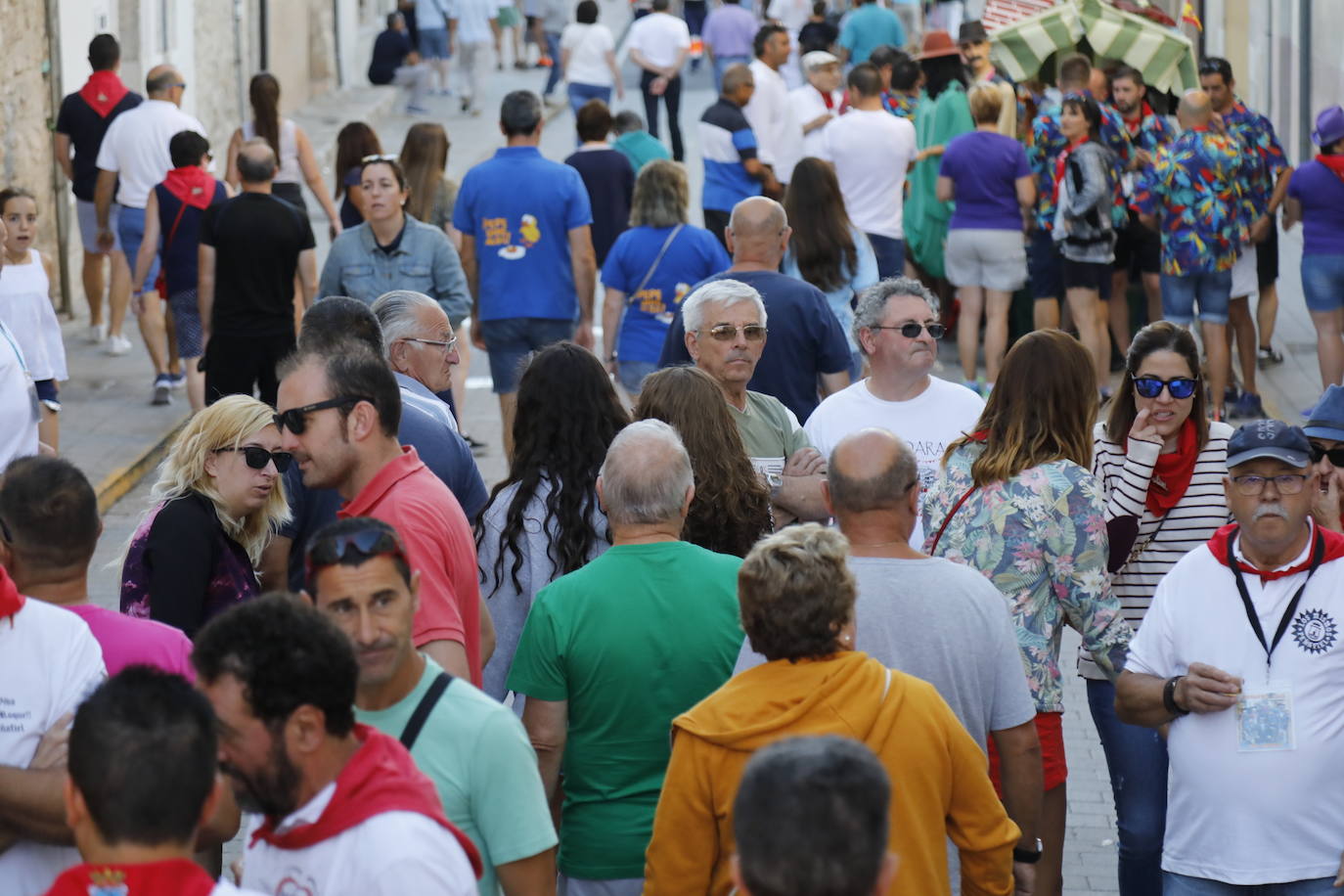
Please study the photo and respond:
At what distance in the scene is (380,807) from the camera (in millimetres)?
3143

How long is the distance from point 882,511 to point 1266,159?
352 inches

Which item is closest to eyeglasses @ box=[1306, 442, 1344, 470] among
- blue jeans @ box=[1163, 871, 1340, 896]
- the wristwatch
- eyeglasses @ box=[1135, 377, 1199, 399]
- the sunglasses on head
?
the sunglasses on head

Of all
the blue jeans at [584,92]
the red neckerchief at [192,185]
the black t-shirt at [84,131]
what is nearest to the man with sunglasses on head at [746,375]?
the red neckerchief at [192,185]

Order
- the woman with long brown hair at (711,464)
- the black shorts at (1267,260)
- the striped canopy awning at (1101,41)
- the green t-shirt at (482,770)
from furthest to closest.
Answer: the striped canopy awning at (1101,41)
the black shorts at (1267,260)
the woman with long brown hair at (711,464)
the green t-shirt at (482,770)

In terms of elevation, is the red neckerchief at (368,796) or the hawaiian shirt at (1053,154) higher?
the hawaiian shirt at (1053,154)

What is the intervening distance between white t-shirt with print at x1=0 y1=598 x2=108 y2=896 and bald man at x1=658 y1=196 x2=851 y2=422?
3884 millimetres

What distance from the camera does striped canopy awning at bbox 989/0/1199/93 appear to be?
15117 millimetres

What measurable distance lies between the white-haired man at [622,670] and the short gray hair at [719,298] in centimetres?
206

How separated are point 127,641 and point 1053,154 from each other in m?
9.73

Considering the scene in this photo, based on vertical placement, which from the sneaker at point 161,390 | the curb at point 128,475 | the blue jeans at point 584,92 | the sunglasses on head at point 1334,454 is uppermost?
the blue jeans at point 584,92

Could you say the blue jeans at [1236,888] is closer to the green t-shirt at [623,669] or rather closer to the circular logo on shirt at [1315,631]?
the circular logo on shirt at [1315,631]

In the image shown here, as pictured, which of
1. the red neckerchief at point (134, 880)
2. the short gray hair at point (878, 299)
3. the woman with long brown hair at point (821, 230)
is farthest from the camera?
the woman with long brown hair at point (821, 230)

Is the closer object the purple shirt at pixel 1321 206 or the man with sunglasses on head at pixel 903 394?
the man with sunglasses on head at pixel 903 394

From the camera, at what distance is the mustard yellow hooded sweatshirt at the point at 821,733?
3844mm
